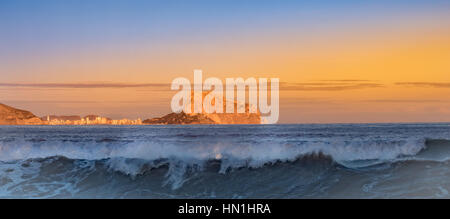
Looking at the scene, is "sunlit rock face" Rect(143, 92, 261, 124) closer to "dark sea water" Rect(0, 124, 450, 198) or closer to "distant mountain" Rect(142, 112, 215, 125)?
"distant mountain" Rect(142, 112, 215, 125)

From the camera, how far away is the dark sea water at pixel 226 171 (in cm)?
1221

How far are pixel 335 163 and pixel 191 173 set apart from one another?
486cm

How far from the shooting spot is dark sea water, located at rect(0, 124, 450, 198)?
12.2 metres

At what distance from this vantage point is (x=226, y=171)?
46.9ft

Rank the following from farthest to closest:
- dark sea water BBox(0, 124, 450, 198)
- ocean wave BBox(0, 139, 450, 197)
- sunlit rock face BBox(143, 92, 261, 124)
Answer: sunlit rock face BBox(143, 92, 261, 124)
ocean wave BBox(0, 139, 450, 197)
dark sea water BBox(0, 124, 450, 198)

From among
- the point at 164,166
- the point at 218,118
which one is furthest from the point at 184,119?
the point at 164,166

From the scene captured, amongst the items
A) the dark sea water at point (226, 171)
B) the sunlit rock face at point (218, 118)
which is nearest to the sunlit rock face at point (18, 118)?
the sunlit rock face at point (218, 118)

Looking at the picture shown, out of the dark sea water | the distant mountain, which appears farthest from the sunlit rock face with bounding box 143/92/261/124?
the dark sea water

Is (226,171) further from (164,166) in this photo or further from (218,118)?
(218,118)

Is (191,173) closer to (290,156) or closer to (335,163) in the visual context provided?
(290,156)

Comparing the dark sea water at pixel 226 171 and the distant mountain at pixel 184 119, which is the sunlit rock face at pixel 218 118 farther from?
the dark sea water at pixel 226 171

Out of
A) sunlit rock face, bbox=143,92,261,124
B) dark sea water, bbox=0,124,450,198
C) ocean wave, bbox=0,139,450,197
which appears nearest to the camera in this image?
dark sea water, bbox=0,124,450,198
